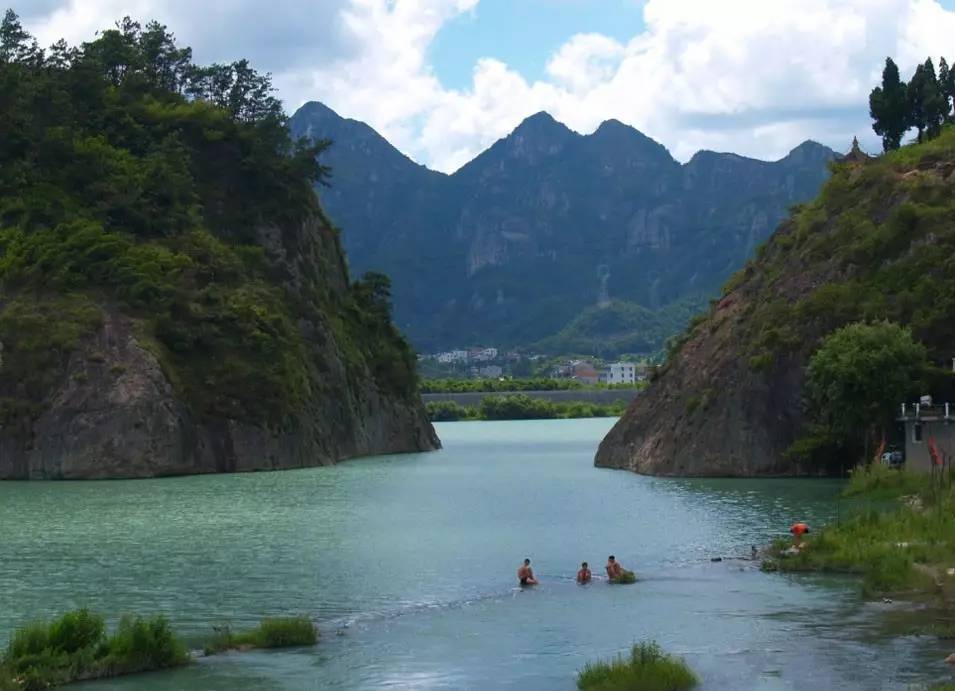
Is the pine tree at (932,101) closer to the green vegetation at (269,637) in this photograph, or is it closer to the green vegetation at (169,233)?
the green vegetation at (169,233)

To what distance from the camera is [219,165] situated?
165 m

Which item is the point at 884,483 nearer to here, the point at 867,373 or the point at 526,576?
the point at 867,373

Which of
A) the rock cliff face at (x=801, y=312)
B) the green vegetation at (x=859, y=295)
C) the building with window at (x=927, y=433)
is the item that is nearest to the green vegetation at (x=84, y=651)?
the building with window at (x=927, y=433)

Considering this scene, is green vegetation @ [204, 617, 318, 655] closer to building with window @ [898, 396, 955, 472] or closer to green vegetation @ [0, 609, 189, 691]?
green vegetation @ [0, 609, 189, 691]

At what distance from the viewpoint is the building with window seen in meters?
84.8

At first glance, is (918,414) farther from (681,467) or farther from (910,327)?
(681,467)

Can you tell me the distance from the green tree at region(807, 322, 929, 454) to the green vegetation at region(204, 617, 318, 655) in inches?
2233

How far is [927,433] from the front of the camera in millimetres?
86375

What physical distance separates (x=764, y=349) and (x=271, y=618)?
68.5 metres

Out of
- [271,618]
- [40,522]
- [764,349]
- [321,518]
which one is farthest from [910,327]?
[271,618]

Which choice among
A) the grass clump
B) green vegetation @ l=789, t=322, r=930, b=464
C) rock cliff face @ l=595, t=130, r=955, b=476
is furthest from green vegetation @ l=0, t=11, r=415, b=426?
the grass clump

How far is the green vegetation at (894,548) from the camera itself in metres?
49.9

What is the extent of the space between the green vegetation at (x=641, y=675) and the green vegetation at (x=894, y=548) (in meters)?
14.4

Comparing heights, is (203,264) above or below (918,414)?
above
